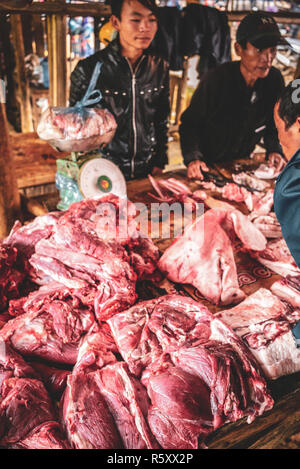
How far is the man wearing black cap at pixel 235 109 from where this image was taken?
14.3ft

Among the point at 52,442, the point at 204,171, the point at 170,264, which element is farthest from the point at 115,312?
the point at 204,171

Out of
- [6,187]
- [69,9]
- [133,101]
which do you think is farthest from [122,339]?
[69,9]

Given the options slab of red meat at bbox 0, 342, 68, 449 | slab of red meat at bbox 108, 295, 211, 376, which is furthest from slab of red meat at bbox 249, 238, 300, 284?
slab of red meat at bbox 0, 342, 68, 449

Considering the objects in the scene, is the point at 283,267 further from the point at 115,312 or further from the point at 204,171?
the point at 204,171

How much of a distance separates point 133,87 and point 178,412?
3.69 metres

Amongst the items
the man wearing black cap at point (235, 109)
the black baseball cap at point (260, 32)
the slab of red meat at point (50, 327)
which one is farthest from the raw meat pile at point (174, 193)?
the black baseball cap at point (260, 32)

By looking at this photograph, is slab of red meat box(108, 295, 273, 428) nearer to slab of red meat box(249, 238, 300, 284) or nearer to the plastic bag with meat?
slab of red meat box(249, 238, 300, 284)

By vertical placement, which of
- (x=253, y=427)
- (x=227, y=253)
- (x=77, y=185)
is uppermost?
(x=77, y=185)

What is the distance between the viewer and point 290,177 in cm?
181

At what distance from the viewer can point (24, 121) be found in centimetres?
859

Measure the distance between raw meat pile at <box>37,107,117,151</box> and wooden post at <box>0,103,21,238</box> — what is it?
0.35 meters

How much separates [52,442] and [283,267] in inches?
85.1

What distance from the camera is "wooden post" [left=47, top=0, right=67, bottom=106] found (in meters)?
4.71

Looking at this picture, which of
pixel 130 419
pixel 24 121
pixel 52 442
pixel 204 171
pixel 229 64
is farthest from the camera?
pixel 24 121
